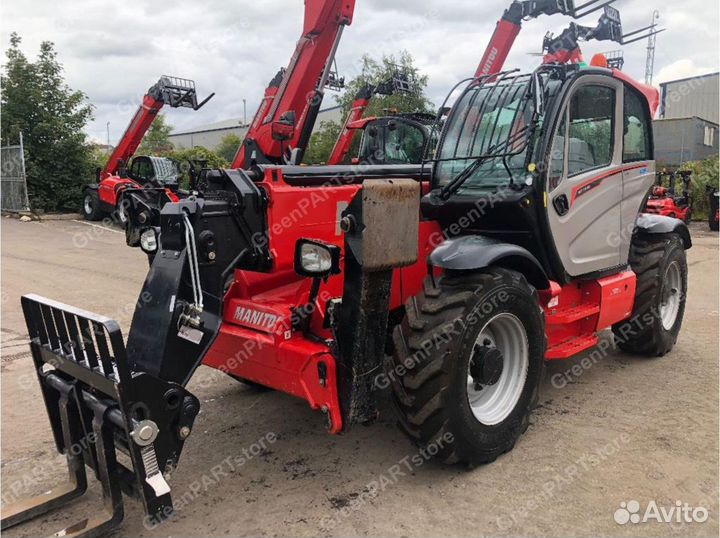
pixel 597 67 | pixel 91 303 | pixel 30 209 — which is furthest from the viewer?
pixel 30 209

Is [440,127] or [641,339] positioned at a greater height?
[440,127]

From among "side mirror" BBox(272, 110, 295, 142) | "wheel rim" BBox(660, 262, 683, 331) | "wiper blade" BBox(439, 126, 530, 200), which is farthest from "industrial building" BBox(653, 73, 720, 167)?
"wiper blade" BBox(439, 126, 530, 200)

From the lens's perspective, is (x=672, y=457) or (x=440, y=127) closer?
(x=672, y=457)

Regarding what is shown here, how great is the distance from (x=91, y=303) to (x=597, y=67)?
6.38 m

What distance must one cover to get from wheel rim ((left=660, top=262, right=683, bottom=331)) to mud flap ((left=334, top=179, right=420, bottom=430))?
141 inches

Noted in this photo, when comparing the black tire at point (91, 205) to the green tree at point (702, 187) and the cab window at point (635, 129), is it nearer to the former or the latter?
the cab window at point (635, 129)

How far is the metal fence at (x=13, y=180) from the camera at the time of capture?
1781cm

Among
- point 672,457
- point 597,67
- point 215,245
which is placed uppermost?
point 597,67

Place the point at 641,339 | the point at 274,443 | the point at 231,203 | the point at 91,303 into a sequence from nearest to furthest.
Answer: the point at 231,203
the point at 274,443
the point at 641,339
the point at 91,303

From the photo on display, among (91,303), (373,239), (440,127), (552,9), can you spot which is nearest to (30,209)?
(91,303)

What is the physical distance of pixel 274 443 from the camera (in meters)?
3.84

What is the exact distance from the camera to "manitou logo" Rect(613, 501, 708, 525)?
2959 mm

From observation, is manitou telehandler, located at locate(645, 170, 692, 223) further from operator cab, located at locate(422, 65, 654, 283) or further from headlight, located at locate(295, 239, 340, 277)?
headlight, located at locate(295, 239, 340, 277)

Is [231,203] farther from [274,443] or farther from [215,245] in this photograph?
[274,443]
